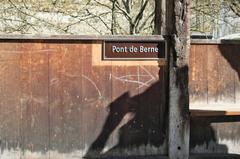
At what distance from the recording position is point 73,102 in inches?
339

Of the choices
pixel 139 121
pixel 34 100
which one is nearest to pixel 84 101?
pixel 34 100

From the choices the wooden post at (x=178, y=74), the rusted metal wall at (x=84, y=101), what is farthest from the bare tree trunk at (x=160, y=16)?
the wooden post at (x=178, y=74)

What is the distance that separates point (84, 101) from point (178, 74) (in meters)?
1.54

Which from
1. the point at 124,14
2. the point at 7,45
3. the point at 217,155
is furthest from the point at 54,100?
the point at 124,14

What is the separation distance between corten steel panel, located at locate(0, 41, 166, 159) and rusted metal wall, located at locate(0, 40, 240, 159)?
0.02 metres

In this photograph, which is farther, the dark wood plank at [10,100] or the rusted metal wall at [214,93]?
the rusted metal wall at [214,93]

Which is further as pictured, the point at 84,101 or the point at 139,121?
the point at 139,121

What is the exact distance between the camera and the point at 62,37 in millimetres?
8461

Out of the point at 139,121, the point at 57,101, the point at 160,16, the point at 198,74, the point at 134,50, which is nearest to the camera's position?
the point at 57,101

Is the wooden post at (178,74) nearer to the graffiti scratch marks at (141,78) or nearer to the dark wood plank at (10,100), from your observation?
the graffiti scratch marks at (141,78)

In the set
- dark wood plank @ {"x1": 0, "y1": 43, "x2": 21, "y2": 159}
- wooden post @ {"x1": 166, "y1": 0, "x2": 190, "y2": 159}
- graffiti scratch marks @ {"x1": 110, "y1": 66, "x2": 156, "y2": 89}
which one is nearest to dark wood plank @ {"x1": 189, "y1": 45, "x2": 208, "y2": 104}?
wooden post @ {"x1": 166, "y1": 0, "x2": 190, "y2": 159}

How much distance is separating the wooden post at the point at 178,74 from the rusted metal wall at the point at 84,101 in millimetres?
255

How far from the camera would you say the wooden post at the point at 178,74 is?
8.45 m

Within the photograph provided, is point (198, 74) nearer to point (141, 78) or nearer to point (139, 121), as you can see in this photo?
point (141, 78)
